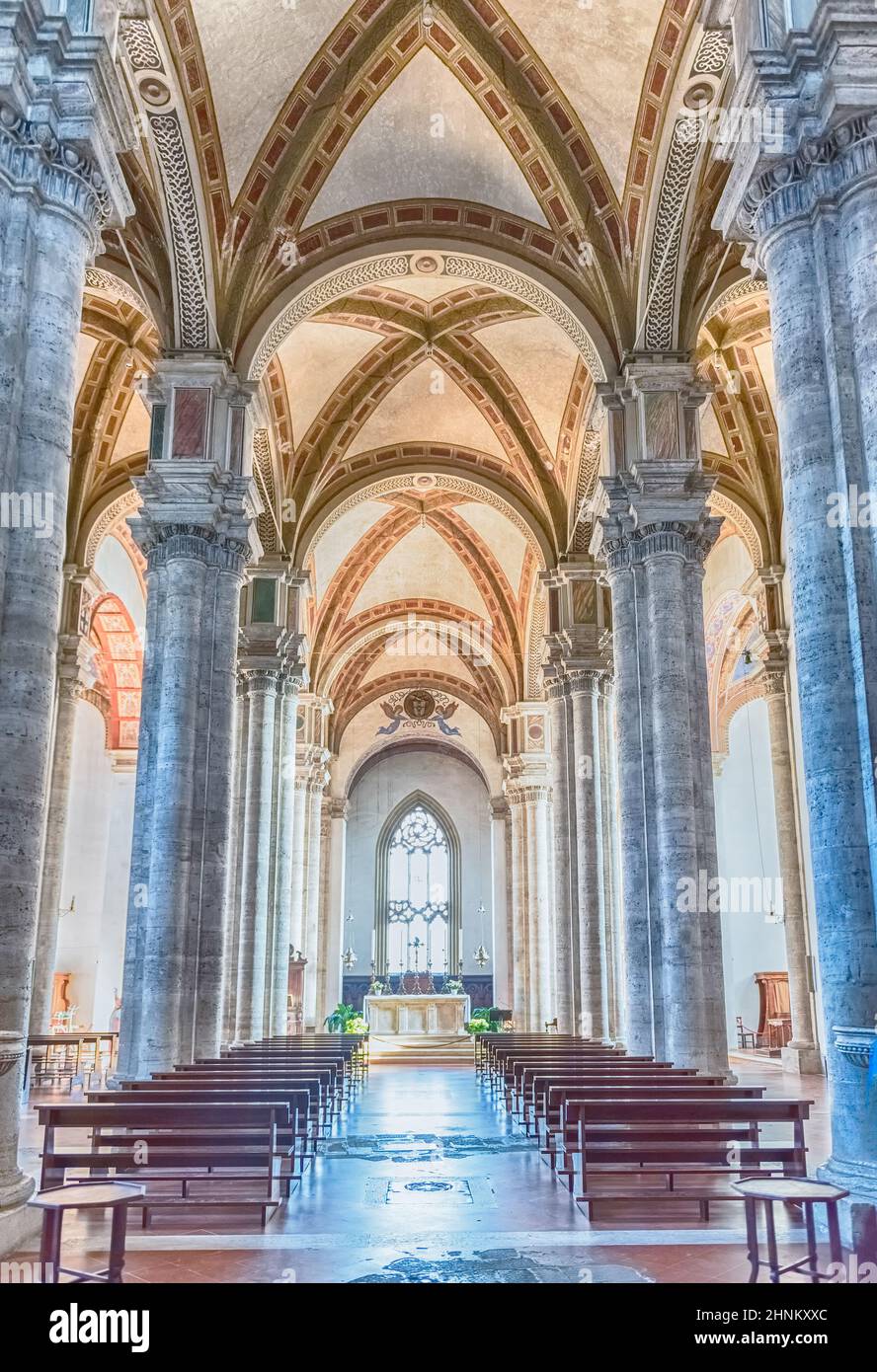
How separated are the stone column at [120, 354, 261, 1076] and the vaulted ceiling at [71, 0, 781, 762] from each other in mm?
1166

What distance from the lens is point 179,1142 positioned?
697 centimetres

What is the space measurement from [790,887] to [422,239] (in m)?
11.8

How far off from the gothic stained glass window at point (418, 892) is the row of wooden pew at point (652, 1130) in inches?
1136

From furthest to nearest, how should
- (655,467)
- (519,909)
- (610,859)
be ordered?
(519,909) < (610,859) < (655,467)

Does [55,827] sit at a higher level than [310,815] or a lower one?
lower

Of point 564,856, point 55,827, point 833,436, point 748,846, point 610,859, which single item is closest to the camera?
point 833,436

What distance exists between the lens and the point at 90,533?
19859 mm

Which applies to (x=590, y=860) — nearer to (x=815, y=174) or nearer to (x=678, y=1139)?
(x=678, y=1139)

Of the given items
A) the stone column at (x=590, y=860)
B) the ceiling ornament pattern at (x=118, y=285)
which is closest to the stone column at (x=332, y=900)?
the stone column at (x=590, y=860)

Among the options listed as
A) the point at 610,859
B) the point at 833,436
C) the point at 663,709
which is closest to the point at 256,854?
the point at 610,859

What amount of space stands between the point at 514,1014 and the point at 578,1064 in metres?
18.5

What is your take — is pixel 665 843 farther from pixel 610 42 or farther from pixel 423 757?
pixel 423 757

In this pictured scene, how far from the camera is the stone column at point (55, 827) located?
1831cm
